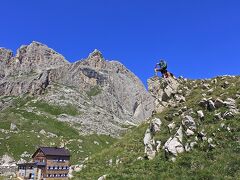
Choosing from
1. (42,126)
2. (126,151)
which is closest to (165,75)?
(126,151)

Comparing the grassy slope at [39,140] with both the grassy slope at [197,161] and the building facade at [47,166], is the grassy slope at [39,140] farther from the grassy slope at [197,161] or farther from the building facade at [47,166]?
the grassy slope at [197,161]

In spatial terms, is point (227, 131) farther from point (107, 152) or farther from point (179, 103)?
point (107, 152)

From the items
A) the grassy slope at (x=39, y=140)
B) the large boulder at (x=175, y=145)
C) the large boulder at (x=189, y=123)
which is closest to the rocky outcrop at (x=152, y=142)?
the large boulder at (x=175, y=145)

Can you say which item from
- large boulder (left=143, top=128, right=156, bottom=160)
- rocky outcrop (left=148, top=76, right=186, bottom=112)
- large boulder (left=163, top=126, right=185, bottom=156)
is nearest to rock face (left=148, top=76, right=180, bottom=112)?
rocky outcrop (left=148, top=76, right=186, bottom=112)

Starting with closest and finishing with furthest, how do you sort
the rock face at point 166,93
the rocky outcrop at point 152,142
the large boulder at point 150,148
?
the large boulder at point 150,148 < the rocky outcrop at point 152,142 < the rock face at point 166,93

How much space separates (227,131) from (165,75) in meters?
29.9

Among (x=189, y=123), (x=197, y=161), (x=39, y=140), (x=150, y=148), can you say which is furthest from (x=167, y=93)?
(x=39, y=140)

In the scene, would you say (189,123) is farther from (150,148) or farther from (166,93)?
(166,93)

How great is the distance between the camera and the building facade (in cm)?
9700

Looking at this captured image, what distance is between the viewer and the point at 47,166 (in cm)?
9669

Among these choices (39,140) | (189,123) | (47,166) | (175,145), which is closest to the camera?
(175,145)

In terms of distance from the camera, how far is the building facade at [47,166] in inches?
3819

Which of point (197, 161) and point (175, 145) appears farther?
point (175, 145)

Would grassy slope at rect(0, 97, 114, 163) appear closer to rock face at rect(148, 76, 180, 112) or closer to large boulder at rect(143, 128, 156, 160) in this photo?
rock face at rect(148, 76, 180, 112)
